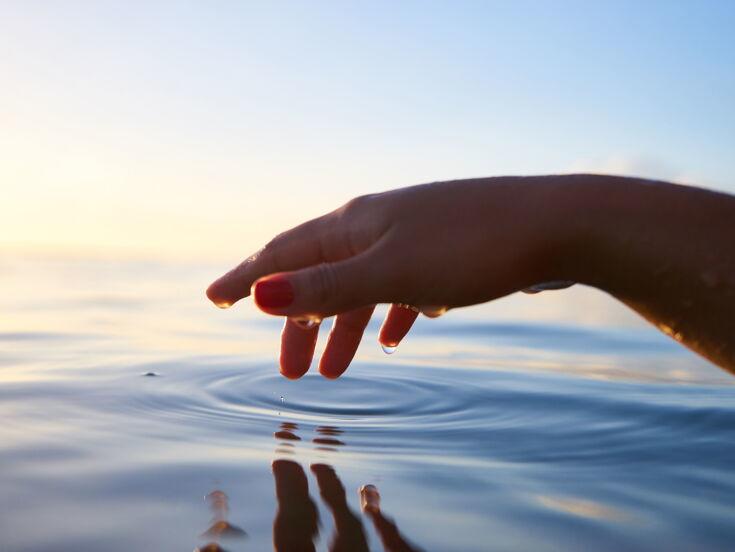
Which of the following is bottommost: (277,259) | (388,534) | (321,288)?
(388,534)

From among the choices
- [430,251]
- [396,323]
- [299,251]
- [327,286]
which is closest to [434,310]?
[430,251]

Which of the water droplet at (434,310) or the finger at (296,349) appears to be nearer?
the water droplet at (434,310)

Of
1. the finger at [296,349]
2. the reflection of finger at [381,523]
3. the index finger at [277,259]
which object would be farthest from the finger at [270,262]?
the reflection of finger at [381,523]

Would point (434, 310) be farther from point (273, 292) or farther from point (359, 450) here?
point (359, 450)

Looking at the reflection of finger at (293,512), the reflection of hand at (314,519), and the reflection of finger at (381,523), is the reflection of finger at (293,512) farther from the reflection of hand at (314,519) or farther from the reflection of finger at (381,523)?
the reflection of finger at (381,523)

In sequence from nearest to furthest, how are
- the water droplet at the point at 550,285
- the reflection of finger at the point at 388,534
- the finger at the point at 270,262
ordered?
the reflection of finger at the point at 388,534, the water droplet at the point at 550,285, the finger at the point at 270,262

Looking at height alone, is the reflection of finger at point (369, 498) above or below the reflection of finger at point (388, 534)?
above

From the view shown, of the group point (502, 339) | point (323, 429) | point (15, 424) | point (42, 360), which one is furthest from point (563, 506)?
point (502, 339)
